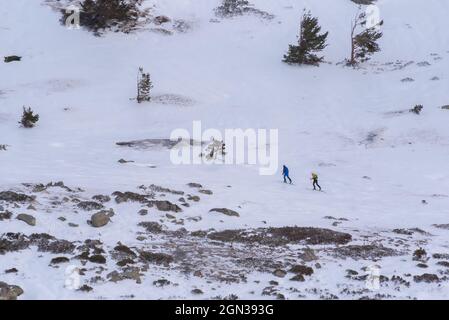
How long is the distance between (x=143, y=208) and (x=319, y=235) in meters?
6.56

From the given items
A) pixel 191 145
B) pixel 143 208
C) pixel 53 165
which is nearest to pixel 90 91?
pixel 191 145

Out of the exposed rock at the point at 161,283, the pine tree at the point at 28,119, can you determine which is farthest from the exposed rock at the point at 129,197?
the pine tree at the point at 28,119

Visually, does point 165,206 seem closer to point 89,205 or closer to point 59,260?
point 89,205

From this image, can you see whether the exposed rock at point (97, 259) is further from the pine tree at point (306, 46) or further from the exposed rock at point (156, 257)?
the pine tree at point (306, 46)

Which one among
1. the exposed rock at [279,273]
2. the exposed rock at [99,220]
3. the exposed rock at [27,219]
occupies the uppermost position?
the exposed rock at [27,219]

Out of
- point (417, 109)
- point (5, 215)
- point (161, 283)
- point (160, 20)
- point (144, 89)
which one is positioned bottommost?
point (161, 283)

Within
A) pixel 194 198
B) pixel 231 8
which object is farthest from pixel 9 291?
pixel 231 8

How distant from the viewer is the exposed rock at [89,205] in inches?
683

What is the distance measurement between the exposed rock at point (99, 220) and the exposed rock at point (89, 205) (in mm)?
1337

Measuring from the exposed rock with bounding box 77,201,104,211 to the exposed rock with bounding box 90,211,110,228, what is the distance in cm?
134

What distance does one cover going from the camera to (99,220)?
15.9 meters

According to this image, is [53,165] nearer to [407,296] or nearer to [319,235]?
[319,235]

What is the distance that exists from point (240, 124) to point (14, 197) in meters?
22.2

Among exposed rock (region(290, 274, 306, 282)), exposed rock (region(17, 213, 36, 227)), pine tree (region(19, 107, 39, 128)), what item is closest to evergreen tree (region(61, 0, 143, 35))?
pine tree (region(19, 107, 39, 128))
